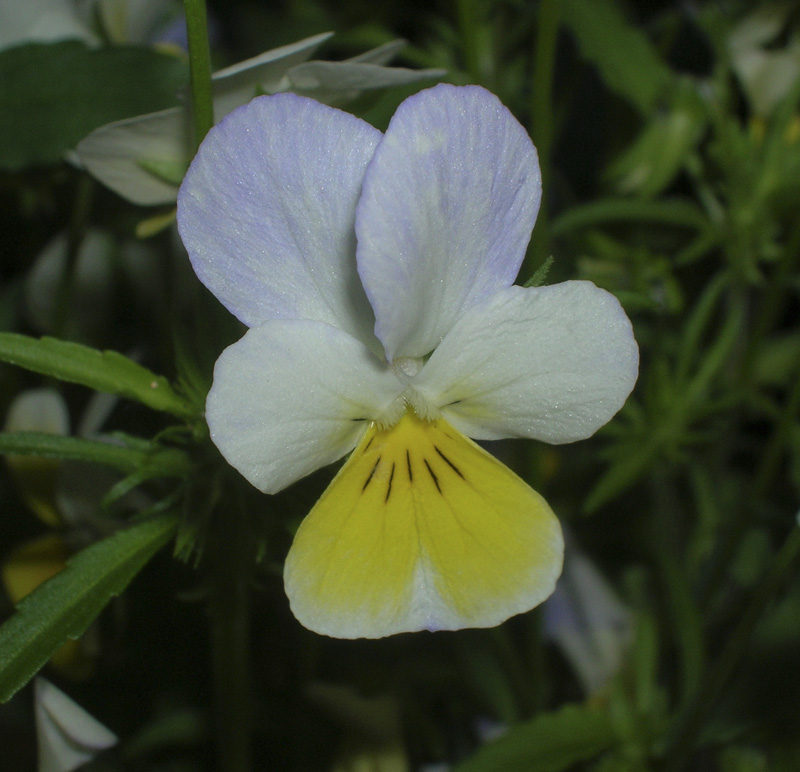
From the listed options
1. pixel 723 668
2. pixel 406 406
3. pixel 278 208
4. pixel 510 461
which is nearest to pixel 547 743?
pixel 723 668

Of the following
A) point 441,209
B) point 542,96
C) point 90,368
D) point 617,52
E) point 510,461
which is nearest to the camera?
point 441,209

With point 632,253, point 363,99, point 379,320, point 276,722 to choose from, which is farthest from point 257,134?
point 632,253

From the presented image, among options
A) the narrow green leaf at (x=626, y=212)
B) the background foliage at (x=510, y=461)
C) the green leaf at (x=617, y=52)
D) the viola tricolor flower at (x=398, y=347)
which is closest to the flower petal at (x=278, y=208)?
the viola tricolor flower at (x=398, y=347)

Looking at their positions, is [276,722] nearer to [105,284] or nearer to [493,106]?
[105,284]

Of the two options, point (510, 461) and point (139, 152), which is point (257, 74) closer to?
point (139, 152)

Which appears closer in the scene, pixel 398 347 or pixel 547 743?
pixel 398 347

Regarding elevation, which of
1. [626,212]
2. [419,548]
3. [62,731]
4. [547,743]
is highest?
[419,548]

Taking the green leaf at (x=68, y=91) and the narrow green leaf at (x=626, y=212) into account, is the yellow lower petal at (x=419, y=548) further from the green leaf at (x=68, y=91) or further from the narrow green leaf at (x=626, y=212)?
the narrow green leaf at (x=626, y=212)

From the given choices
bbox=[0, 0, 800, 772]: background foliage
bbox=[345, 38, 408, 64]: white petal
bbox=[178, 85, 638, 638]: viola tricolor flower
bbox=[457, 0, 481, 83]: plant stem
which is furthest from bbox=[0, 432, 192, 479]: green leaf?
bbox=[457, 0, 481, 83]: plant stem
